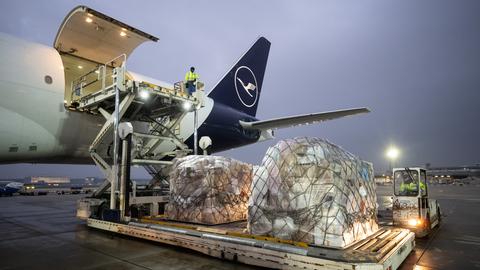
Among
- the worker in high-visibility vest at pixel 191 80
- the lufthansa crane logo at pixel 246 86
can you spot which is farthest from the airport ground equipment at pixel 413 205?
the lufthansa crane logo at pixel 246 86

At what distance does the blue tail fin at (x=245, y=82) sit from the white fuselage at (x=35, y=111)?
25.6 ft

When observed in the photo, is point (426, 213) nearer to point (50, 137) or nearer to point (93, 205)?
point (93, 205)

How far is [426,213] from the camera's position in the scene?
9195 mm

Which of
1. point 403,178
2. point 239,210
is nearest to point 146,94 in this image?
point 239,210

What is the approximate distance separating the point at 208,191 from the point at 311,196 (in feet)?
11.5

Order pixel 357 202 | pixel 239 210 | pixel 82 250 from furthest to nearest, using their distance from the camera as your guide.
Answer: pixel 239 210 < pixel 82 250 < pixel 357 202

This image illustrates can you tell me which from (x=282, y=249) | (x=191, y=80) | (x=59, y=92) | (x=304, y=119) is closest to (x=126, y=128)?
(x=59, y=92)

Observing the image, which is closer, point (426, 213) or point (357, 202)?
point (357, 202)

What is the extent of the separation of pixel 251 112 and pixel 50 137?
1205cm

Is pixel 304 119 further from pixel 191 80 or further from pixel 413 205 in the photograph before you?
pixel 413 205

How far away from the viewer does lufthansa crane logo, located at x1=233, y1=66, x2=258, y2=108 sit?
1880 cm

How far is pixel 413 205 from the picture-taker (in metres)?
8.89

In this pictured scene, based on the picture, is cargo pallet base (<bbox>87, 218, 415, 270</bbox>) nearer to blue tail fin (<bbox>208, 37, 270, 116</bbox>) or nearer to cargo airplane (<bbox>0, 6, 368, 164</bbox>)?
cargo airplane (<bbox>0, 6, 368, 164</bbox>)

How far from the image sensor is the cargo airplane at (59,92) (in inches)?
381
